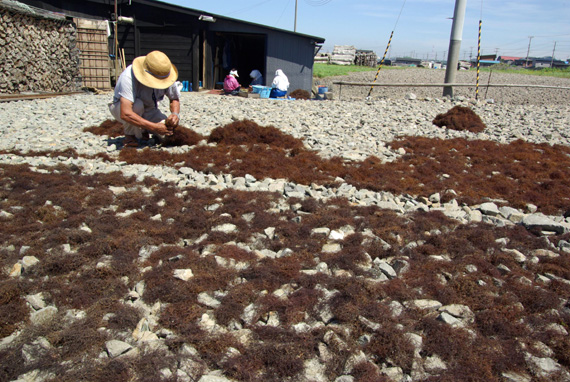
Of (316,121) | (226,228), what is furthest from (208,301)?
(316,121)

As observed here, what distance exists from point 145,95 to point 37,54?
942 cm

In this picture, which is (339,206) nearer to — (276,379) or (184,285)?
(184,285)

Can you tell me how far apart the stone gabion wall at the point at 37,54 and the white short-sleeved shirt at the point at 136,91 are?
856 cm

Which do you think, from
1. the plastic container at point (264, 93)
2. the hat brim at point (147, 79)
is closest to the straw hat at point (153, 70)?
the hat brim at point (147, 79)

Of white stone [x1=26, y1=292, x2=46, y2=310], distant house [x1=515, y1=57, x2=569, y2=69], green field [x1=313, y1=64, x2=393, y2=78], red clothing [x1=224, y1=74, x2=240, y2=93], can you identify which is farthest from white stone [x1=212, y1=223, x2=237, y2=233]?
distant house [x1=515, y1=57, x2=569, y2=69]

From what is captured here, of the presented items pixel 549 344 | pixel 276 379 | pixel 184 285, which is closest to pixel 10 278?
pixel 184 285

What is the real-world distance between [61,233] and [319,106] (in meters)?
9.99

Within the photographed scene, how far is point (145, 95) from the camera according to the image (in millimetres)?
7344

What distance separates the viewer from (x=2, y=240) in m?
3.95

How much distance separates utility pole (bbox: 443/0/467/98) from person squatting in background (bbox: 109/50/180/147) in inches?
513

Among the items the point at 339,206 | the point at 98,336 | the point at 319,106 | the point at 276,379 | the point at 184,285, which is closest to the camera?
the point at 276,379

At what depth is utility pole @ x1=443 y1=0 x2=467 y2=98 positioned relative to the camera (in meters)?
16.3

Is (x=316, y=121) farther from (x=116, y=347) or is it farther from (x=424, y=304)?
(x=116, y=347)

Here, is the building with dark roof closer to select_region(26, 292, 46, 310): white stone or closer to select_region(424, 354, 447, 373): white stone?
select_region(26, 292, 46, 310): white stone
